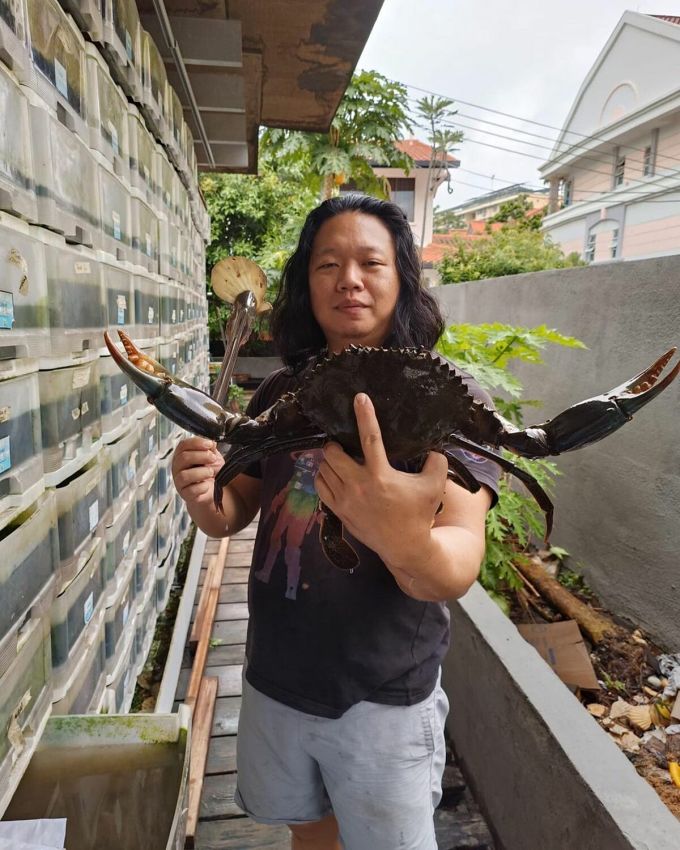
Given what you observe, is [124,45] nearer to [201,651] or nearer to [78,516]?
[78,516]

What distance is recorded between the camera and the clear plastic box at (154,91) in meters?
2.37

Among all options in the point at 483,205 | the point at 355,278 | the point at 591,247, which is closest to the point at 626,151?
the point at 591,247

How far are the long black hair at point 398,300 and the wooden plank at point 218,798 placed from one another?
6.61 feet

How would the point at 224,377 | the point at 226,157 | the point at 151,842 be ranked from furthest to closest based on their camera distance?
the point at 226,157
the point at 224,377
the point at 151,842

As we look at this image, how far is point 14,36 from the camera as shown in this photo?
106 cm

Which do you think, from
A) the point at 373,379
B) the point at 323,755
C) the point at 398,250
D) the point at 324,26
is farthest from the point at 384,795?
the point at 324,26

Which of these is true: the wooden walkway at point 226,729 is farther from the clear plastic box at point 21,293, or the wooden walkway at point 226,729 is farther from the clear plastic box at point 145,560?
the clear plastic box at point 21,293

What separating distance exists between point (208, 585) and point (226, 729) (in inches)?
46.3

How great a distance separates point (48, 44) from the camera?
1.29 metres

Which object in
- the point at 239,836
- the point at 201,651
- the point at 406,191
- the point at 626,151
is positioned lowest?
the point at 239,836

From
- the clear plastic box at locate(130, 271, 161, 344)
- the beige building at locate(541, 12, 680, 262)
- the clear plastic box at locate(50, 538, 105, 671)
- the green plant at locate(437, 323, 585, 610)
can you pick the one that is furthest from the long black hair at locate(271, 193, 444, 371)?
the beige building at locate(541, 12, 680, 262)

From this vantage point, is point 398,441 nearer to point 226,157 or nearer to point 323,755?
point 323,755

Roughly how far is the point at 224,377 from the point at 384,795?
1.32 m

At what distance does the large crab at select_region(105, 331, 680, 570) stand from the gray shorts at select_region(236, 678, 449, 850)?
29.3 inches
